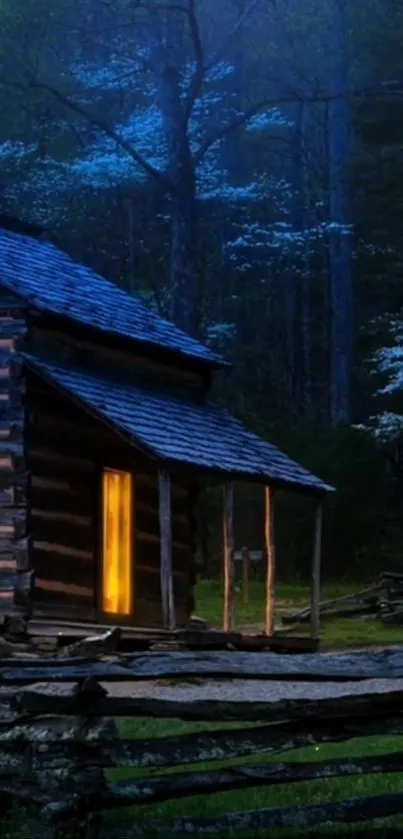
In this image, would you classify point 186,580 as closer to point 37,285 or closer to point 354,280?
point 37,285

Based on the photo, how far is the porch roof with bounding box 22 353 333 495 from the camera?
1495 cm

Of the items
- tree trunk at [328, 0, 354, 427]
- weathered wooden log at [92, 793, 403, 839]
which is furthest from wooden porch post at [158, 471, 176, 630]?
tree trunk at [328, 0, 354, 427]

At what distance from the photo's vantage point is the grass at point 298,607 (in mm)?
19222

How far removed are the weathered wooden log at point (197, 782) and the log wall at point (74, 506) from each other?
28.9 feet

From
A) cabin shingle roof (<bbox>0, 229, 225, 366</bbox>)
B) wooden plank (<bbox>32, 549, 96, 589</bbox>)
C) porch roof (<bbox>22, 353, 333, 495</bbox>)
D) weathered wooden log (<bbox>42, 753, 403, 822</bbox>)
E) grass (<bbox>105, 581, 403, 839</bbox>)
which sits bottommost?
grass (<bbox>105, 581, 403, 839</bbox>)

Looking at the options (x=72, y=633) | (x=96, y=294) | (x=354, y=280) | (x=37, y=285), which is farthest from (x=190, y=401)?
(x=354, y=280)

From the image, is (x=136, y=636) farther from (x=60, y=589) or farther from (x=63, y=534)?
(x=63, y=534)

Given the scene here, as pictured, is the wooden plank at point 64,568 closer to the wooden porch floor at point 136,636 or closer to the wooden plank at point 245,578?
the wooden porch floor at point 136,636

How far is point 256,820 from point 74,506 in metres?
10.1

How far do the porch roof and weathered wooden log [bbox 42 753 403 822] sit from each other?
7765 mm

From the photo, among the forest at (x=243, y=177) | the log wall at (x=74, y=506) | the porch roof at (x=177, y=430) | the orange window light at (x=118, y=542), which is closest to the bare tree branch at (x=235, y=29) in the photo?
the forest at (x=243, y=177)

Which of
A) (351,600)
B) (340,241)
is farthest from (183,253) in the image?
(351,600)

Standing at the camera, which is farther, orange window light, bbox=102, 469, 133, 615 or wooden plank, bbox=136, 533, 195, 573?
wooden plank, bbox=136, 533, 195, 573

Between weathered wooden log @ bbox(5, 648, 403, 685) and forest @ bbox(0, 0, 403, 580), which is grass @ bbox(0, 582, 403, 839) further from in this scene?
forest @ bbox(0, 0, 403, 580)
